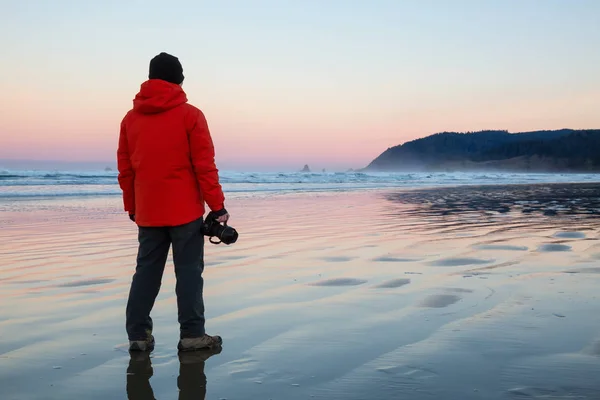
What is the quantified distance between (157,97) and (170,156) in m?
0.36

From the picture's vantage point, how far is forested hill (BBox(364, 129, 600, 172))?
117875 millimetres

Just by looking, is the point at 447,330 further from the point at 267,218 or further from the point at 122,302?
the point at 267,218

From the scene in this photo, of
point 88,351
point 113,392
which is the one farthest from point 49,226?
point 113,392

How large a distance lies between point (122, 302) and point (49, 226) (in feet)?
20.5

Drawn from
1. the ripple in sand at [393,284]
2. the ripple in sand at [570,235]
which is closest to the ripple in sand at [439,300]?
the ripple in sand at [393,284]

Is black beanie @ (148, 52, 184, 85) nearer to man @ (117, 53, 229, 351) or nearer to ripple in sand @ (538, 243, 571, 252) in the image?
man @ (117, 53, 229, 351)

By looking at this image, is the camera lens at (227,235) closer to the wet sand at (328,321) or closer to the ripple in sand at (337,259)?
the wet sand at (328,321)

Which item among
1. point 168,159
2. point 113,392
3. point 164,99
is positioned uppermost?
point 164,99

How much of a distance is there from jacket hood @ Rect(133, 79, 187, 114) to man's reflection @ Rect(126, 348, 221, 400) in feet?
4.71

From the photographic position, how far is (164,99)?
11.3ft

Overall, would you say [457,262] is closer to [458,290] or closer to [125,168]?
[458,290]

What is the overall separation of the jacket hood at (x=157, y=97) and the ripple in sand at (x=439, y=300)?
2.26 metres

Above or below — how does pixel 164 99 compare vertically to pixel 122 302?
above

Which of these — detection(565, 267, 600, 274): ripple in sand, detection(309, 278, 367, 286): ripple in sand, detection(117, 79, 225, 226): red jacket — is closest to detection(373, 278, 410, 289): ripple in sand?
detection(309, 278, 367, 286): ripple in sand
